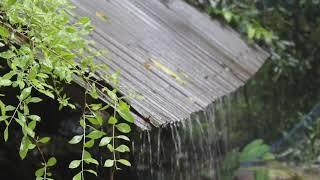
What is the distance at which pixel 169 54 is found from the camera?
495 cm

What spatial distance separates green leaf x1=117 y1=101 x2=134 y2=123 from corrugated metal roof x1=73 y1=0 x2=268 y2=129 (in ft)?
0.50

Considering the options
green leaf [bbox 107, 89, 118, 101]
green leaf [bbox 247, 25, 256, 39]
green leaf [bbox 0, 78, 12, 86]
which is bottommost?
green leaf [bbox 247, 25, 256, 39]

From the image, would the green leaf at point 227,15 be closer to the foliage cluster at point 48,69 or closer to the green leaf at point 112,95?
the foliage cluster at point 48,69

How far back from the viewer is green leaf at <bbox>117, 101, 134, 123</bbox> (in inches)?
120

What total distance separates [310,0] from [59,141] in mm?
6180

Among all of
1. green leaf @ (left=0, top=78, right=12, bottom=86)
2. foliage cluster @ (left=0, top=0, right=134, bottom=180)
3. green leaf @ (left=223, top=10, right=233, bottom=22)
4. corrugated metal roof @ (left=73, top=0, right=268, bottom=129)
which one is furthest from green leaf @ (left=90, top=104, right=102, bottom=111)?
green leaf @ (left=223, top=10, right=233, bottom=22)

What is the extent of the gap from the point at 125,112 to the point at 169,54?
1.95 metres

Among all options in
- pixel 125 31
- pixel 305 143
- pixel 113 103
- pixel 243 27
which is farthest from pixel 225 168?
pixel 113 103

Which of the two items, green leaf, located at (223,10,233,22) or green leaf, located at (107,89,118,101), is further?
green leaf, located at (223,10,233,22)

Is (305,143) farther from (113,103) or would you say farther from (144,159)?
(113,103)

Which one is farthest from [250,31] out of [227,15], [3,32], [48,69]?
[3,32]

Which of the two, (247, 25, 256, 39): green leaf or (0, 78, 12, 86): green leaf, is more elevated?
(0, 78, 12, 86): green leaf

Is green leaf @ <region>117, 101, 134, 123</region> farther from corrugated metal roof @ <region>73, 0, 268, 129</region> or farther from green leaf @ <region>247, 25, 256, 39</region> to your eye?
green leaf @ <region>247, 25, 256, 39</region>

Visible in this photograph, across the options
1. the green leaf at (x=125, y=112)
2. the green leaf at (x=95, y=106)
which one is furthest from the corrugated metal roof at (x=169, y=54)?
the green leaf at (x=95, y=106)
